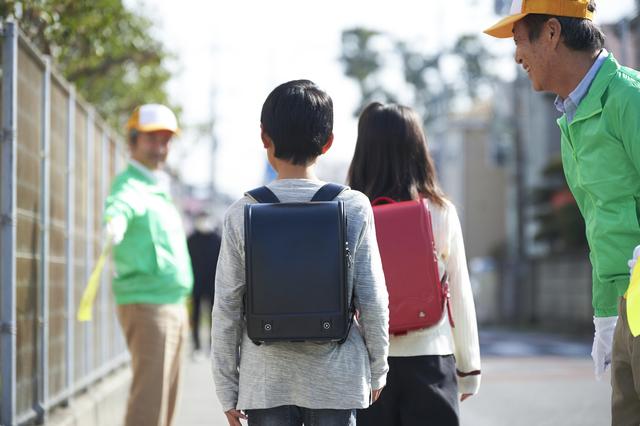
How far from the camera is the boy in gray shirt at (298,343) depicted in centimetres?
332

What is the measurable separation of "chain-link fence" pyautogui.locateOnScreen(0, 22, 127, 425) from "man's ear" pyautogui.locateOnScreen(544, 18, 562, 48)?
3265mm

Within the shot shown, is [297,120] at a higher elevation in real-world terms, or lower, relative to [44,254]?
higher

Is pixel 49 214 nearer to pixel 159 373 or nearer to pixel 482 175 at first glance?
pixel 159 373

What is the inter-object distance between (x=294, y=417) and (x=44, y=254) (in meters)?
3.77

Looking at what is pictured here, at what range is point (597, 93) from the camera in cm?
339

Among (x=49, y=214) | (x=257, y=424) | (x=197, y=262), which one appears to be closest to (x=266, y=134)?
(x=257, y=424)

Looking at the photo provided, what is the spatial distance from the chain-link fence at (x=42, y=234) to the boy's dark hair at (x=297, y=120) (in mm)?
2755

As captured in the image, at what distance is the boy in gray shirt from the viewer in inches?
131

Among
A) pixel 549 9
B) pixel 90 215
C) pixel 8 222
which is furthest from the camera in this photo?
pixel 90 215

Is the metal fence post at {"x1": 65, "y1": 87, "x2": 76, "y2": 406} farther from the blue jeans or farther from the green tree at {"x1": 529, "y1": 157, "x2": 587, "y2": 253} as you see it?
the green tree at {"x1": 529, "y1": 157, "x2": 587, "y2": 253}

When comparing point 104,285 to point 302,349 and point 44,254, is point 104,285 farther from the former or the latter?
point 302,349

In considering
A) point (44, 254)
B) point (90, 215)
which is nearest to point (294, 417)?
point (44, 254)

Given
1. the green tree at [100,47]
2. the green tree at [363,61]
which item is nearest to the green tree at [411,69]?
the green tree at [363,61]

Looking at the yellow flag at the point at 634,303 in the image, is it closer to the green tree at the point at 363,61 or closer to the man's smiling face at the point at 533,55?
the man's smiling face at the point at 533,55
